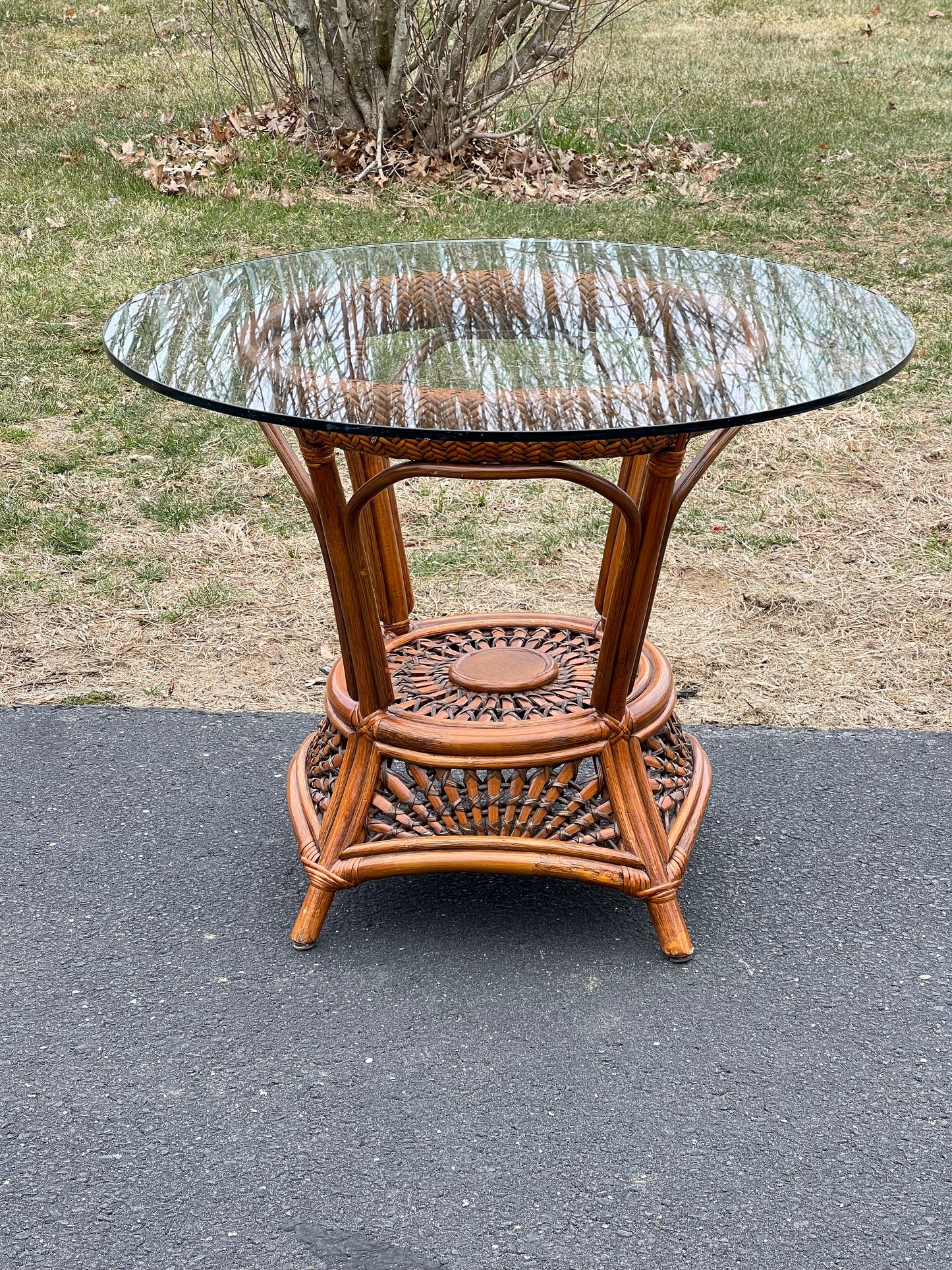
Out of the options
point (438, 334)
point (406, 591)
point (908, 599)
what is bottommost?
point (908, 599)

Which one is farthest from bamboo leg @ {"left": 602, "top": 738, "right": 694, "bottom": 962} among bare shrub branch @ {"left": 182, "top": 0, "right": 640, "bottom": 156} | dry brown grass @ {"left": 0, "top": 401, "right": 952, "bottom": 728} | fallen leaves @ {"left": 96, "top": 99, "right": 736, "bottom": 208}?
fallen leaves @ {"left": 96, "top": 99, "right": 736, "bottom": 208}

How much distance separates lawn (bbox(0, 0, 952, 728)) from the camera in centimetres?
339

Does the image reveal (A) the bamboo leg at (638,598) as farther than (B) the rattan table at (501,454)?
Yes

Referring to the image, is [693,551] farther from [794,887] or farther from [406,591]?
[794,887]

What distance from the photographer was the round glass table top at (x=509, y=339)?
1.95 meters

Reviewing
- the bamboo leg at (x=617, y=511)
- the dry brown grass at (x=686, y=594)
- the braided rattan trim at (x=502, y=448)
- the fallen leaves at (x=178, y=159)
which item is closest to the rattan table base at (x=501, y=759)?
the braided rattan trim at (x=502, y=448)

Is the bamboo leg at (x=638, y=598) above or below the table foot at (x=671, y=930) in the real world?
above

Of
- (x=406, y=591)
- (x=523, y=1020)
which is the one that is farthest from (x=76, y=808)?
(x=523, y=1020)

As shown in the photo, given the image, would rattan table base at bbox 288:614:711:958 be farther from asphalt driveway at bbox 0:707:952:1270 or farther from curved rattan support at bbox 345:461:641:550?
curved rattan support at bbox 345:461:641:550

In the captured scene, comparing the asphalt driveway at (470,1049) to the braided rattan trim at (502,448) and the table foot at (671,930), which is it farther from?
the braided rattan trim at (502,448)

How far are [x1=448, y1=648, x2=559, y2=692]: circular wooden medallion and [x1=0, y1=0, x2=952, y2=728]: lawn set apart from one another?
0.70 m

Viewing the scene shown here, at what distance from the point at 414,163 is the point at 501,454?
5748 millimetres

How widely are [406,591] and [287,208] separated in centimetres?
434

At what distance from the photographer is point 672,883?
2.27 metres
